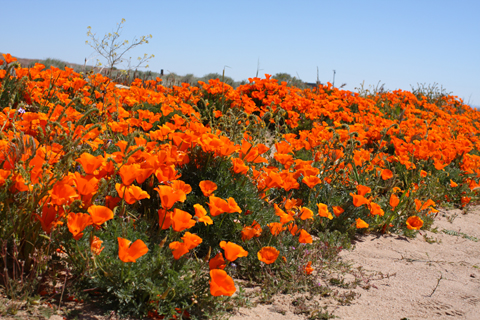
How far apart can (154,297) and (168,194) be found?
47cm

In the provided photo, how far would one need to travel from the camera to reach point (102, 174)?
199 cm

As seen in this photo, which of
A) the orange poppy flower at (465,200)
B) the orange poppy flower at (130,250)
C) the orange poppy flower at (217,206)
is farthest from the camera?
the orange poppy flower at (465,200)

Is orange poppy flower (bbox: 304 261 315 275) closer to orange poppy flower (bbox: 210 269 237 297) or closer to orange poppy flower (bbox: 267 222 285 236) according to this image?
orange poppy flower (bbox: 267 222 285 236)

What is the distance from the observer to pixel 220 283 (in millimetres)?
1679

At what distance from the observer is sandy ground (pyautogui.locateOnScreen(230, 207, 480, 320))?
224cm

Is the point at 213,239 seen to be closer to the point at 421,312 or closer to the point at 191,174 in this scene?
the point at 191,174

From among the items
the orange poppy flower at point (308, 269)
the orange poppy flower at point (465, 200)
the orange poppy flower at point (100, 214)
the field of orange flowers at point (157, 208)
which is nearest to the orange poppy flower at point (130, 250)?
the field of orange flowers at point (157, 208)

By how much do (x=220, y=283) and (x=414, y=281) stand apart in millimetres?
1732

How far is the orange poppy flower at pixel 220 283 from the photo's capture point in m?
1.65

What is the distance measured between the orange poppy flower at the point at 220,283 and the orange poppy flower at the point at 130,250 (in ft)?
1.03

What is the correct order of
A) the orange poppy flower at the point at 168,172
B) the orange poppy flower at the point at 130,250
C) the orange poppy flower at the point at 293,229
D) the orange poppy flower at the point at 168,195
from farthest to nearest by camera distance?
the orange poppy flower at the point at 293,229 < the orange poppy flower at the point at 168,172 < the orange poppy flower at the point at 168,195 < the orange poppy flower at the point at 130,250

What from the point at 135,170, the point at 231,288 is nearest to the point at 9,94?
the point at 135,170

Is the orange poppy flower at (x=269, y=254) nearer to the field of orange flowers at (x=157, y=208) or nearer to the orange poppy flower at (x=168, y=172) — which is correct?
the field of orange flowers at (x=157, y=208)

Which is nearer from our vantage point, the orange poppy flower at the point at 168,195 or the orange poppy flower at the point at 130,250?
the orange poppy flower at the point at 130,250
